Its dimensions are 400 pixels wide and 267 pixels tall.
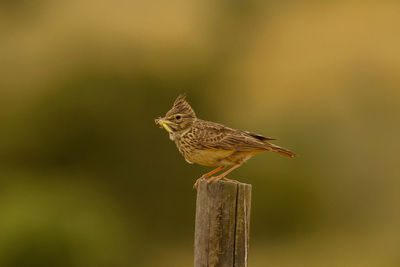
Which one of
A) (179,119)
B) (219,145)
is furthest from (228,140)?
(179,119)

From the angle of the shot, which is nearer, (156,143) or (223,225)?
(223,225)

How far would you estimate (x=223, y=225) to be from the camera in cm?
602

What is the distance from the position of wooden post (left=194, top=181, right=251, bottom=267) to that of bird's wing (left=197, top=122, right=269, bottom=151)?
1266mm

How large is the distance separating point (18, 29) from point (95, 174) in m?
9.79

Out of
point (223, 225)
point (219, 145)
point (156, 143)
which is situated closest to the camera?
point (223, 225)

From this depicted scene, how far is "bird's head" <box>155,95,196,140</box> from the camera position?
311 inches

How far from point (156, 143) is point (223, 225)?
46.4 ft

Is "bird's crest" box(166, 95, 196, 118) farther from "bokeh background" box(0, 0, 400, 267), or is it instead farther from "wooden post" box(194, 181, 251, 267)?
"bokeh background" box(0, 0, 400, 267)

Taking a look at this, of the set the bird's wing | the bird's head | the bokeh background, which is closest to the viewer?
the bird's wing

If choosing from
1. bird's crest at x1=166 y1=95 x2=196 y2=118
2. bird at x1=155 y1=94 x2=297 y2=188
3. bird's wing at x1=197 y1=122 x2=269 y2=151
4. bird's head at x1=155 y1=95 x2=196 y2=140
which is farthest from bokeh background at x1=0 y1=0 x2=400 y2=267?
bird's wing at x1=197 y1=122 x2=269 y2=151

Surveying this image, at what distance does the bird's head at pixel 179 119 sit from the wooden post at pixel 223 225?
1.88 m

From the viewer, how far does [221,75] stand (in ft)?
80.0

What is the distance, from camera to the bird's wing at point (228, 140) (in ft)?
24.0

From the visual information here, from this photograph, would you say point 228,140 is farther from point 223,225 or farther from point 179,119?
point 223,225
